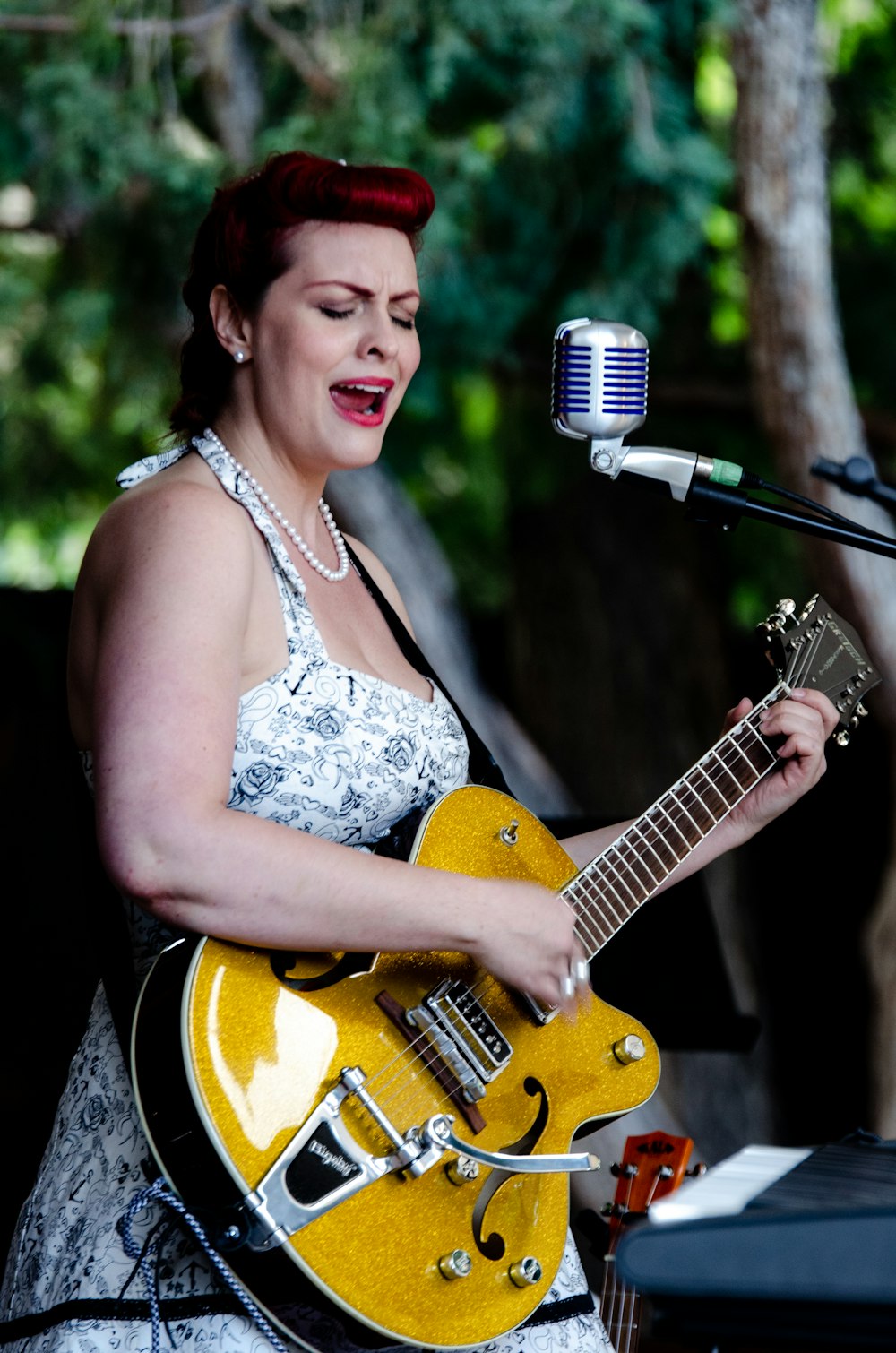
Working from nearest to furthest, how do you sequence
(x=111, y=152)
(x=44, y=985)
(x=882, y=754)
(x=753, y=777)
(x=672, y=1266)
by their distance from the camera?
(x=672, y=1266) < (x=753, y=777) < (x=111, y=152) < (x=44, y=985) < (x=882, y=754)

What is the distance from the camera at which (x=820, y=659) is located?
195 centimetres

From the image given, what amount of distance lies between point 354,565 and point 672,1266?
123cm

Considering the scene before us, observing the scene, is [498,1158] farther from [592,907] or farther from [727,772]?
[727,772]

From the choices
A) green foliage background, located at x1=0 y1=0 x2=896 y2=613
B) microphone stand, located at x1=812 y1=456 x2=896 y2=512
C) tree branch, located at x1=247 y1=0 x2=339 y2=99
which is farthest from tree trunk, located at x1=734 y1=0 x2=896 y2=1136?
microphone stand, located at x1=812 y1=456 x2=896 y2=512

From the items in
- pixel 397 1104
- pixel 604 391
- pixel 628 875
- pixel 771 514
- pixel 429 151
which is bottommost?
pixel 397 1104

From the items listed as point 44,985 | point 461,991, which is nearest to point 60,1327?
point 461,991

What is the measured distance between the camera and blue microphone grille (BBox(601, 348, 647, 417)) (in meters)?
1.49

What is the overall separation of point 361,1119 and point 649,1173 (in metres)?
0.55

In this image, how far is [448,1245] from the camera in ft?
4.89

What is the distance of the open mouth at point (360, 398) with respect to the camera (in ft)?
5.68

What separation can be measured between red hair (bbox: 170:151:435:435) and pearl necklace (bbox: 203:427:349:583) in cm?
9

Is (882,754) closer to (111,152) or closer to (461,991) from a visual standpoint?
(111,152)

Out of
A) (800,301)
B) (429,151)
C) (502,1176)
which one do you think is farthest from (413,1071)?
(800,301)

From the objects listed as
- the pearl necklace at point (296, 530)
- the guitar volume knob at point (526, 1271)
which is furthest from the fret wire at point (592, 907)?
the pearl necklace at point (296, 530)
